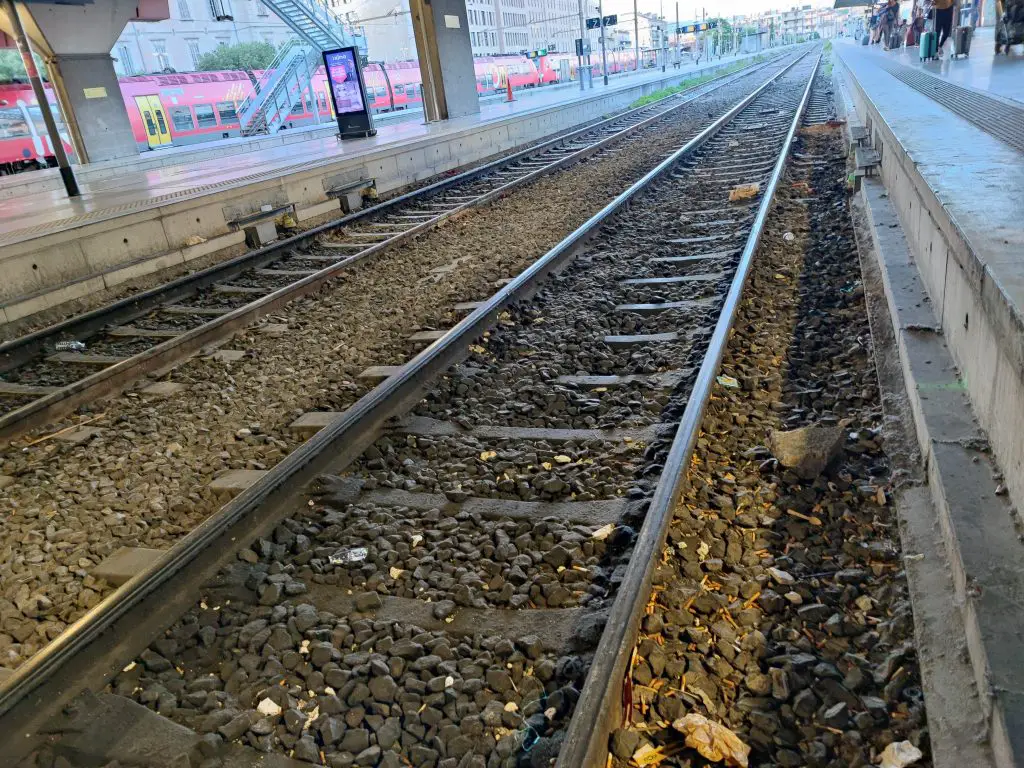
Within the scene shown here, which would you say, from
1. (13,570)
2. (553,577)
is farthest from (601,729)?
(13,570)

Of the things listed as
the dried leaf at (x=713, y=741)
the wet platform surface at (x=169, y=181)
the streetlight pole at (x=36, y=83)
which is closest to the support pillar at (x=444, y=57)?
the wet platform surface at (x=169, y=181)

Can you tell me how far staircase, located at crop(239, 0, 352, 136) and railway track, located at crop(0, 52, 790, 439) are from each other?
19888 mm

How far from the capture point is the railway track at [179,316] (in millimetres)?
5258

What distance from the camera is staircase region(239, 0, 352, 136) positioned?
28.1 m

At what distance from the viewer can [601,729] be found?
6.79 feet

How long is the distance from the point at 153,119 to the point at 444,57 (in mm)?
11055

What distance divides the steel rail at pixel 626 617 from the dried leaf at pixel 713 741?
0.66 feet

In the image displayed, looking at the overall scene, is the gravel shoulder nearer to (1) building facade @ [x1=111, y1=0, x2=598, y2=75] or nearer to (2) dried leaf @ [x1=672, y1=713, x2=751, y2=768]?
(2) dried leaf @ [x1=672, y1=713, x2=751, y2=768]

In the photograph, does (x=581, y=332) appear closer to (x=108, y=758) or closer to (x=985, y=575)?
(x=985, y=575)

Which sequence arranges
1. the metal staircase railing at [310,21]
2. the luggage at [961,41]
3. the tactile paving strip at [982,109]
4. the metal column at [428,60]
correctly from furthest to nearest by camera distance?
the metal staircase railing at [310,21] < the metal column at [428,60] < the luggage at [961,41] < the tactile paving strip at [982,109]

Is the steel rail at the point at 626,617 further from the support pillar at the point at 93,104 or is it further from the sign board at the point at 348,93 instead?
the support pillar at the point at 93,104

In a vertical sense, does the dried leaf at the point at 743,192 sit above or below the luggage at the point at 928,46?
below

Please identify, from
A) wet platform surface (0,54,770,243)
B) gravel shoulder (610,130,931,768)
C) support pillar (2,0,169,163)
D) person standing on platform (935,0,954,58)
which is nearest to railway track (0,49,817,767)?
gravel shoulder (610,130,931,768)

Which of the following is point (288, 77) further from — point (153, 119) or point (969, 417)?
point (969, 417)
